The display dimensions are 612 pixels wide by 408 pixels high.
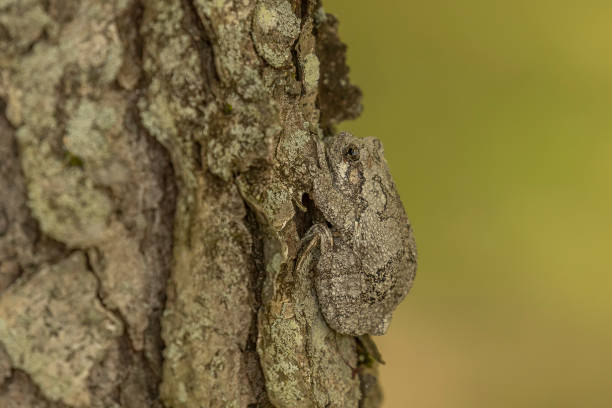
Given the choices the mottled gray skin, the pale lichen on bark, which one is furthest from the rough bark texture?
the mottled gray skin

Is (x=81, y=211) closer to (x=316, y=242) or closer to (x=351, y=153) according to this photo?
(x=316, y=242)

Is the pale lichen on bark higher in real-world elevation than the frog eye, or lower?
lower

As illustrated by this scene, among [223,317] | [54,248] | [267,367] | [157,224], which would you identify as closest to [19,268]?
[54,248]

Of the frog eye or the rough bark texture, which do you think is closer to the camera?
the rough bark texture

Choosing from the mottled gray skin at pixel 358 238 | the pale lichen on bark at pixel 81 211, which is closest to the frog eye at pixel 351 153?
the mottled gray skin at pixel 358 238

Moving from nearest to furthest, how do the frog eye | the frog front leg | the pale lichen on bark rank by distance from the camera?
the pale lichen on bark → the frog front leg → the frog eye

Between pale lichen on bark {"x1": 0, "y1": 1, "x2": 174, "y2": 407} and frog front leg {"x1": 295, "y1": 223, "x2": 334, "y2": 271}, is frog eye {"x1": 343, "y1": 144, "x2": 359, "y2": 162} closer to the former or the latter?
frog front leg {"x1": 295, "y1": 223, "x2": 334, "y2": 271}

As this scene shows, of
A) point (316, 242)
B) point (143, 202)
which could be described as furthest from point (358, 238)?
point (143, 202)
